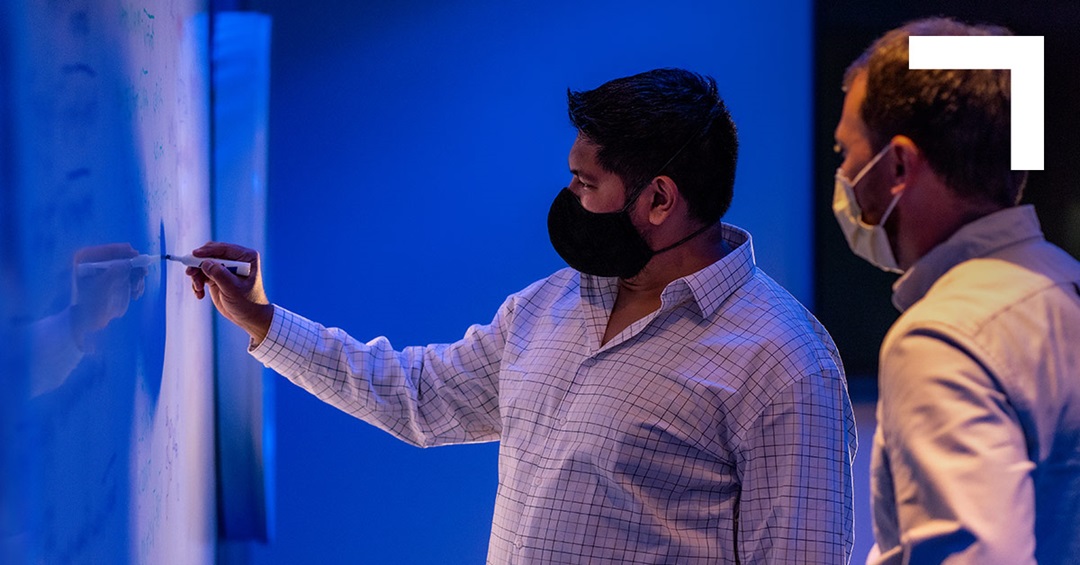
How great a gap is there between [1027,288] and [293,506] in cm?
192

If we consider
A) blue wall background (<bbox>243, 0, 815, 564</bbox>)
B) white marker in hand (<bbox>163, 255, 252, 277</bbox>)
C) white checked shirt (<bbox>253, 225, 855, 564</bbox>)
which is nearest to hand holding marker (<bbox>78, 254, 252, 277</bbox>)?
white marker in hand (<bbox>163, 255, 252, 277</bbox>)

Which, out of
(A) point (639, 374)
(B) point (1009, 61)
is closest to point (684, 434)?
(A) point (639, 374)

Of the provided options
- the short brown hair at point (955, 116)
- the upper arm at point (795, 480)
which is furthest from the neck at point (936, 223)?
the upper arm at point (795, 480)

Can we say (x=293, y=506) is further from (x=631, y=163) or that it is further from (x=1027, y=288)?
(x=1027, y=288)

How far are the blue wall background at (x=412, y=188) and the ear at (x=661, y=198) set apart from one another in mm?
914

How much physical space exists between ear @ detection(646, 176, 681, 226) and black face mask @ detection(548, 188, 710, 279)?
0.10 ft

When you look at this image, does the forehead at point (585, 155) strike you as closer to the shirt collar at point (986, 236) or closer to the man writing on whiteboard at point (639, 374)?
the man writing on whiteboard at point (639, 374)

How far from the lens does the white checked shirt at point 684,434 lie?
138 cm

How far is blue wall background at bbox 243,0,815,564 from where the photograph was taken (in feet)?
7.88

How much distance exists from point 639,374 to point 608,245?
22cm

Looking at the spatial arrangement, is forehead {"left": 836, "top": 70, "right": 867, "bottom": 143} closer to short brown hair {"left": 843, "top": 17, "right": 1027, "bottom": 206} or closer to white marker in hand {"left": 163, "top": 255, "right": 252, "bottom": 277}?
short brown hair {"left": 843, "top": 17, "right": 1027, "bottom": 206}

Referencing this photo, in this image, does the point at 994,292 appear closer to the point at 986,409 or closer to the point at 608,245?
the point at 986,409

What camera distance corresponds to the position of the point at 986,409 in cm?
87

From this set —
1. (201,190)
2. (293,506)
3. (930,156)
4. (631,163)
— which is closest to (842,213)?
(930,156)
